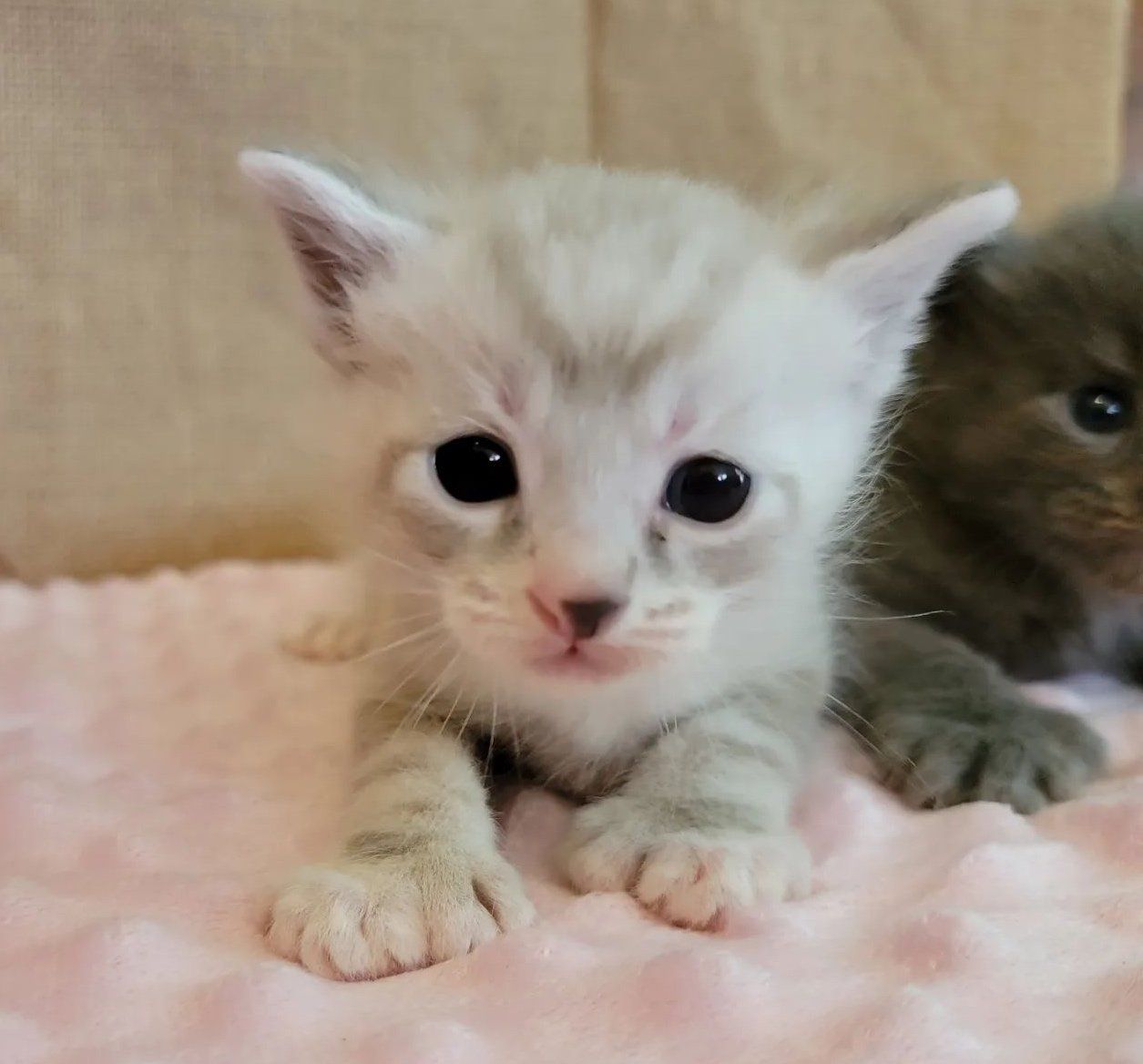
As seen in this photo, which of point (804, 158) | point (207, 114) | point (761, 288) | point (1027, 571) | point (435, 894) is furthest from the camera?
point (804, 158)

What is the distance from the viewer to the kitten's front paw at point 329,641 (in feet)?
4.97

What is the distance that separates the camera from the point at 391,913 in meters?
0.82

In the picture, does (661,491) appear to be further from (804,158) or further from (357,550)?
(804,158)

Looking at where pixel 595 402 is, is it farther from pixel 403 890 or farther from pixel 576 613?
pixel 403 890

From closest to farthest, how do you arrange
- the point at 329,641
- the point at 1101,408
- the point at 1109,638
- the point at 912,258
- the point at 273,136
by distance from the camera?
the point at 912,258 < the point at 1101,408 < the point at 1109,638 < the point at 329,641 < the point at 273,136

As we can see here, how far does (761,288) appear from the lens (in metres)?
0.98

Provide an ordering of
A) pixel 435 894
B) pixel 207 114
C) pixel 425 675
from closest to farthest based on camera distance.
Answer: pixel 435 894 < pixel 425 675 < pixel 207 114

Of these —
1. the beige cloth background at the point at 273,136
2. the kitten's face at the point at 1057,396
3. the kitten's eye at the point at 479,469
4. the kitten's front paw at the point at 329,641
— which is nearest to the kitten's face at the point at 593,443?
the kitten's eye at the point at 479,469

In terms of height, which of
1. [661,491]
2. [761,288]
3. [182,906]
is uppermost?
[761,288]

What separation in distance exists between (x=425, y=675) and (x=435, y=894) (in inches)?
11.3

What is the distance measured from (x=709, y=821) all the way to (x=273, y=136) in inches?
51.0

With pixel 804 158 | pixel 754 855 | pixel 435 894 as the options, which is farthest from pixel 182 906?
pixel 804 158

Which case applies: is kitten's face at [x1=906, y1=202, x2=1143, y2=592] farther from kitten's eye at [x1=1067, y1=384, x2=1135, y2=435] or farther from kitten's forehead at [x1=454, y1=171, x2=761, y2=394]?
kitten's forehead at [x1=454, y1=171, x2=761, y2=394]

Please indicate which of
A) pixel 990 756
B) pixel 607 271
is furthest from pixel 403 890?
pixel 990 756
